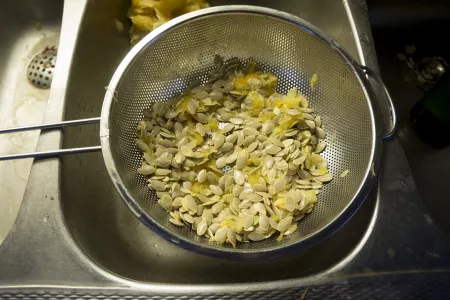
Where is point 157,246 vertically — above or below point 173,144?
below

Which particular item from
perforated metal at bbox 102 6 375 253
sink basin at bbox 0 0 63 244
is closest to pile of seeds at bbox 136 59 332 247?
perforated metal at bbox 102 6 375 253

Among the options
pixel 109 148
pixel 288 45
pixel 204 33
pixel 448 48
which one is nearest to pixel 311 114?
pixel 288 45

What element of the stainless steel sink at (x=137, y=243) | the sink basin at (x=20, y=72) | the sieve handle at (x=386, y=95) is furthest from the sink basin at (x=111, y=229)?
the sink basin at (x=20, y=72)

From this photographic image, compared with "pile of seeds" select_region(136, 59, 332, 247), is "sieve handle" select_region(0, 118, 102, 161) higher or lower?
higher

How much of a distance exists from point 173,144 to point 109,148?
159 millimetres

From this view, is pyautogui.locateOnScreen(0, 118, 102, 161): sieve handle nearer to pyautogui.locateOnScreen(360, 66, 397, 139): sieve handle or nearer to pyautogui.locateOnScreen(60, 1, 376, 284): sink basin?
pyautogui.locateOnScreen(60, 1, 376, 284): sink basin

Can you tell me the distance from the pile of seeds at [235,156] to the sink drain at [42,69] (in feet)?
1.18

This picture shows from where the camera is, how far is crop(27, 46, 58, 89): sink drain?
1011 millimetres

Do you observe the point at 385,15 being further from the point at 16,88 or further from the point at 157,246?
the point at 16,88

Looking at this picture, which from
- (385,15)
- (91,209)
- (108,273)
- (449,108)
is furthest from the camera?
(385,15)

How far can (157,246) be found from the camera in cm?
82

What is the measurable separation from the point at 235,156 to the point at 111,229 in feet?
0.98

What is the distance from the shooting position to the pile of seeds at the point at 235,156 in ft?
2.46

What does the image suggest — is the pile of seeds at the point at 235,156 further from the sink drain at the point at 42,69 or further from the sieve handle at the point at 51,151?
the sink drain at the point at 42,69
